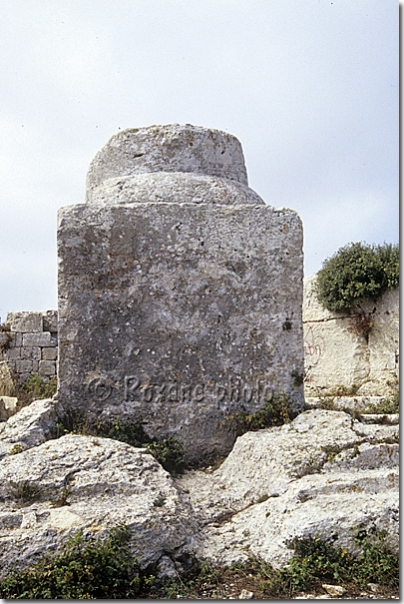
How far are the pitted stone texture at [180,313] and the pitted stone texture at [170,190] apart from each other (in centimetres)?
20

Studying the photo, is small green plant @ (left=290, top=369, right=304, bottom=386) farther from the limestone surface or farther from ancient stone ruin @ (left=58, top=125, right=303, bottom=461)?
the limestone surface

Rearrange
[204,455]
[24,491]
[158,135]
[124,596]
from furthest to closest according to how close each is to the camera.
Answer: [158,135]
[204,455]
[24,491]
[124,596]

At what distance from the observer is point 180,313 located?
559 cm

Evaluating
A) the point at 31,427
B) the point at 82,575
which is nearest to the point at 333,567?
the point at 82,575

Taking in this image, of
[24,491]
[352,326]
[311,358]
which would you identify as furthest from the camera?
[311,358]

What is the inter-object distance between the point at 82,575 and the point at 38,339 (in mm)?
6810

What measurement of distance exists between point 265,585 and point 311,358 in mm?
9241

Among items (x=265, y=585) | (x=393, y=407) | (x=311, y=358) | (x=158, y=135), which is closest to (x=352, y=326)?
(x=311, y=358)

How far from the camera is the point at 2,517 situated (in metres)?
3.89

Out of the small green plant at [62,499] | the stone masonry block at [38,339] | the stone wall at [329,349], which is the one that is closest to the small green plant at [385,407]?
the small green plant at [62,499]

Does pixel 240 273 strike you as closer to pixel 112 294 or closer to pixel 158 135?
pixel 112 294

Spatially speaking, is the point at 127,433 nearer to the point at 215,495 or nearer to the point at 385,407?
the point at 215,495

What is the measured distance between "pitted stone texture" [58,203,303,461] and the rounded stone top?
705 millimetres

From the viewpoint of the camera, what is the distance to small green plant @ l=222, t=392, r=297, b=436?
545 cm
